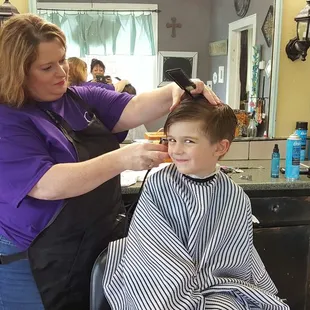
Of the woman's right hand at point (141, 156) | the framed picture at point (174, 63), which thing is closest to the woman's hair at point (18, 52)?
the woman's right hand at point (141, 156)

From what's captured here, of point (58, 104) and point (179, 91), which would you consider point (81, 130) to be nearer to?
point (58, 104)

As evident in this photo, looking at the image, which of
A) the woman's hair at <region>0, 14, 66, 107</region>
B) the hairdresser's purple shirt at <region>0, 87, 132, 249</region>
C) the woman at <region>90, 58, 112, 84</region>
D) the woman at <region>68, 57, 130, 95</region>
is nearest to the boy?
the hairdresser's purple shirt at <region>0, 87, 132, 249</region>

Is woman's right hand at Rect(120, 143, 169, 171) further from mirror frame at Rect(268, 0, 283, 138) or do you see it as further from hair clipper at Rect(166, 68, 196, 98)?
mirror frame at Rect(268, 0, 283, 138)

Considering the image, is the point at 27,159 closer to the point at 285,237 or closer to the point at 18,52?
the point at 18,52

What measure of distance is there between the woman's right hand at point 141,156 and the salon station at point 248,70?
0.66 m

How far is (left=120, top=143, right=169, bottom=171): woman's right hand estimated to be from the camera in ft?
3.67

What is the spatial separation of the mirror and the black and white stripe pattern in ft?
3.47

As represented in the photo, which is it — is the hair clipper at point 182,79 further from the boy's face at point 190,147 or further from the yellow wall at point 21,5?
the yellow wall at point 21,5

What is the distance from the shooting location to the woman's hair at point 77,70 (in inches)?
77.0

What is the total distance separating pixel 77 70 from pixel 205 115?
1.01 metres

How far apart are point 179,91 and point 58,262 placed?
61cm

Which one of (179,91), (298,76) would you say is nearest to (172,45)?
(298,76)

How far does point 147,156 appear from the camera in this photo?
112 cm

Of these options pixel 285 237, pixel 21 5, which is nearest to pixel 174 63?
pixel 21 5
